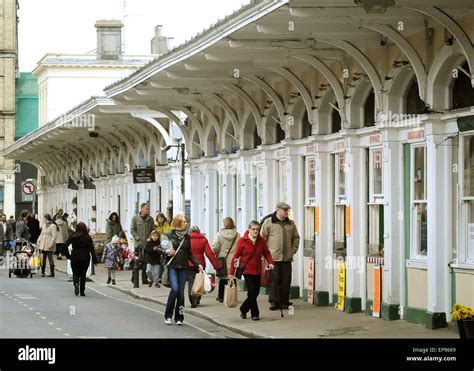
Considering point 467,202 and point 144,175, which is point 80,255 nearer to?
point 144,175

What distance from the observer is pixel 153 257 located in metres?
31.4

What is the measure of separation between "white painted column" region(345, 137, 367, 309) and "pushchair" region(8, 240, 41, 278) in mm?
16843

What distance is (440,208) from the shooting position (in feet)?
65.3

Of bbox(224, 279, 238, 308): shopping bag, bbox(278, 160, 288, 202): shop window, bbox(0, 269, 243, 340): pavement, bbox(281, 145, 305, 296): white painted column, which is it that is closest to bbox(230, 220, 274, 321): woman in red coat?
bbox(224, 279, 238, 308): shopping bag

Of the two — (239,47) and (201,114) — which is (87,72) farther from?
(239,47)

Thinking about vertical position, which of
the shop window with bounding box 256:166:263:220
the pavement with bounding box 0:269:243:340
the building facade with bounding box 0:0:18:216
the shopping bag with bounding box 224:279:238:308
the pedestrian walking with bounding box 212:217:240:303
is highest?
the building facade with bounding box 0:0:18:216

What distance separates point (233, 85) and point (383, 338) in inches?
455

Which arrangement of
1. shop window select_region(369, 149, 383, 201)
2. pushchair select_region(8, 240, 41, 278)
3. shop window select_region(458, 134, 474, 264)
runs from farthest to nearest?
pushchair select_region(8, 240, 41, 278) < shop window select_region(369, 149, 383, 201) < shop window select_region(458, 134, 474, 264)

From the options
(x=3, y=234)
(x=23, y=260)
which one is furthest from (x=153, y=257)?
(x=3, y=234)

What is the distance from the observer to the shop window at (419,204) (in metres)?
20.8

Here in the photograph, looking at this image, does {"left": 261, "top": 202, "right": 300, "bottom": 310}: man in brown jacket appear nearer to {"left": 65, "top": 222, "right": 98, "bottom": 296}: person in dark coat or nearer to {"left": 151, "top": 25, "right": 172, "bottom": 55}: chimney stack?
{"left": 65, "top": 222, "right": 98, "bottom": 296}: person in dark coat

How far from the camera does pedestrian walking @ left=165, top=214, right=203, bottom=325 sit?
21.7 meters

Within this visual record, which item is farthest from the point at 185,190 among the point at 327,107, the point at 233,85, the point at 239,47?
the point at 239,47

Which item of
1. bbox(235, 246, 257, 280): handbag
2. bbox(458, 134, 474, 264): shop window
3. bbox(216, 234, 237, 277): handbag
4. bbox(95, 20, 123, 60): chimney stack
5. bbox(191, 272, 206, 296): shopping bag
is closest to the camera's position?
bbox(458, 134, 474, 264): shop window
